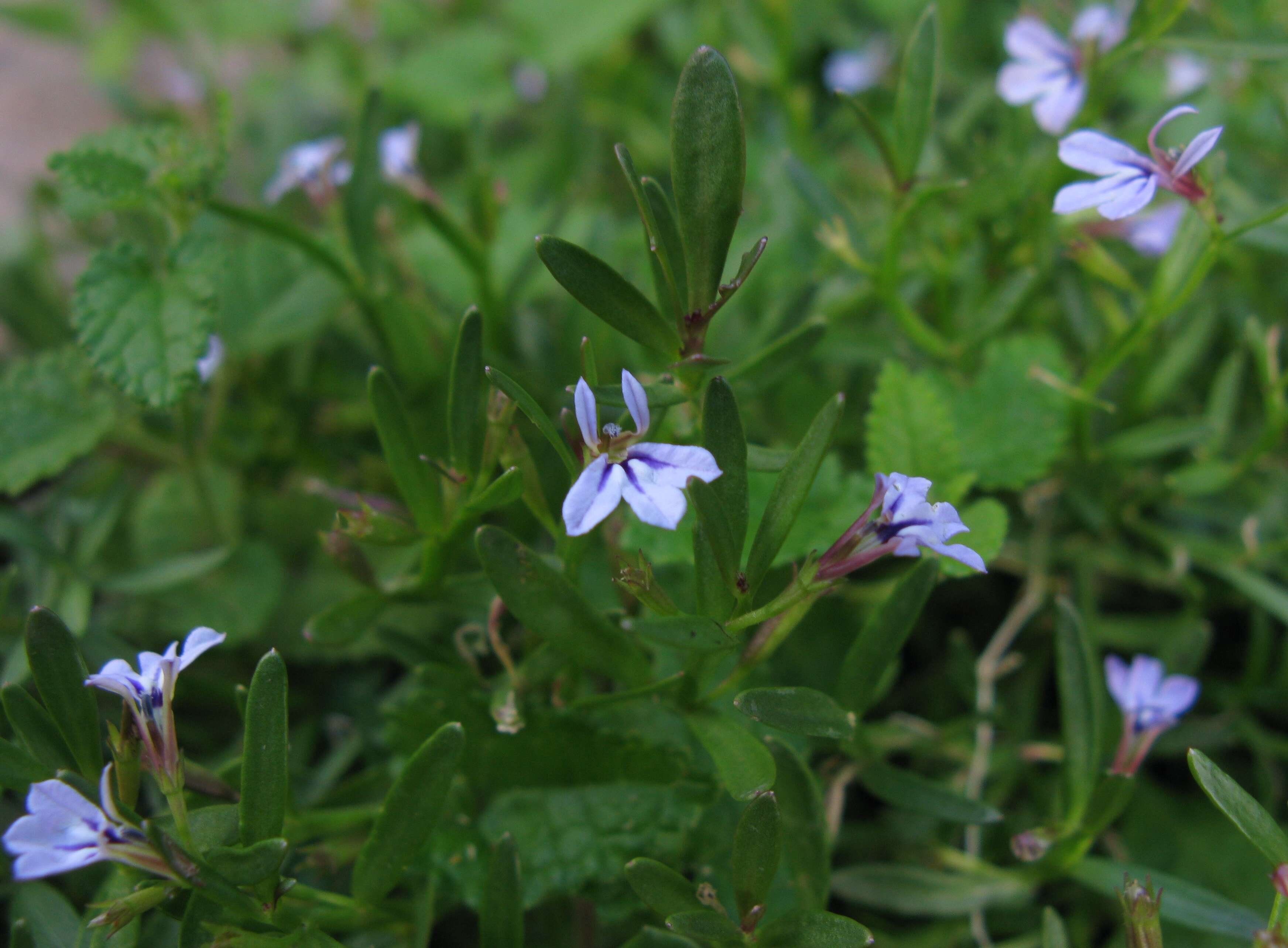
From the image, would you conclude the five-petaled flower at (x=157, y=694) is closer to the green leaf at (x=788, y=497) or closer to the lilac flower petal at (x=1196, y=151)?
the green leaf at (x=788, y=497)

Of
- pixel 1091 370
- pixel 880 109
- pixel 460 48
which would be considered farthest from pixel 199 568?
pixel 460 48

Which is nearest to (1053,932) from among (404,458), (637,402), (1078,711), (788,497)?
(1078,711)

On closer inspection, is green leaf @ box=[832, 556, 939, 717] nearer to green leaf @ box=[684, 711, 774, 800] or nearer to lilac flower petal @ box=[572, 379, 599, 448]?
green leaf @ box=[684, 711, 774, 800]

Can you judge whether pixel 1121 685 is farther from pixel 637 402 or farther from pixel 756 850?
pixel 637 402

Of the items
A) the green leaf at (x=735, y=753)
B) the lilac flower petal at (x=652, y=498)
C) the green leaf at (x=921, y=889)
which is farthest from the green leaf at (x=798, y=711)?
the green leaf at (x=921, y=889)

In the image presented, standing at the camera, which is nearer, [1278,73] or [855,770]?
[855,770]

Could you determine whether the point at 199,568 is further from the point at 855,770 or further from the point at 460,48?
the point at 460,48
